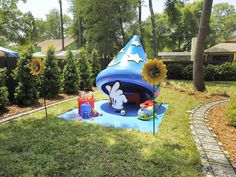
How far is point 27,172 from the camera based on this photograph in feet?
10.3

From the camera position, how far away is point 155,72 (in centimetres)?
464

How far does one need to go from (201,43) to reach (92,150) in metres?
8.51

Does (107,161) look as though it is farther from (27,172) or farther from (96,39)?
(96,39)

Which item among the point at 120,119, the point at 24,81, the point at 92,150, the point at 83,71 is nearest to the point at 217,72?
the point at 83,71

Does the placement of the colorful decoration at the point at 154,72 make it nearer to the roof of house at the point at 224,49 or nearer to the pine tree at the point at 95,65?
the pine tree at the point at 95,65

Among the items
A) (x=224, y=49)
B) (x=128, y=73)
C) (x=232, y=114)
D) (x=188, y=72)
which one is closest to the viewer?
(x=232, y=114)

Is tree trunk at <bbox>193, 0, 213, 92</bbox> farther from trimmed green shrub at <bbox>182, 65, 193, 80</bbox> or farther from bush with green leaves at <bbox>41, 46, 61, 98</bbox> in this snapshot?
bush with green leaves at <bbox>41, 46, 61, 98</bbox>

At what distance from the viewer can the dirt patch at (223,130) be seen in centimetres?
413

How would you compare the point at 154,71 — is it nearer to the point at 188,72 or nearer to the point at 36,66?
the point at 36,66

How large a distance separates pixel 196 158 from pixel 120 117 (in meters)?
3.21

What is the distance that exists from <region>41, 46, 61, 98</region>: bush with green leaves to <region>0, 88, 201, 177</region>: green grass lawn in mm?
3268

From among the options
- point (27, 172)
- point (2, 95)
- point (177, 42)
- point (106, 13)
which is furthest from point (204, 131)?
point (177, 42)

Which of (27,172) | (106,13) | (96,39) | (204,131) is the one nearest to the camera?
(27,172)

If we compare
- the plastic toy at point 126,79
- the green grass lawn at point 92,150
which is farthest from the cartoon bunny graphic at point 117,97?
the green grass lawn at point 92,150
